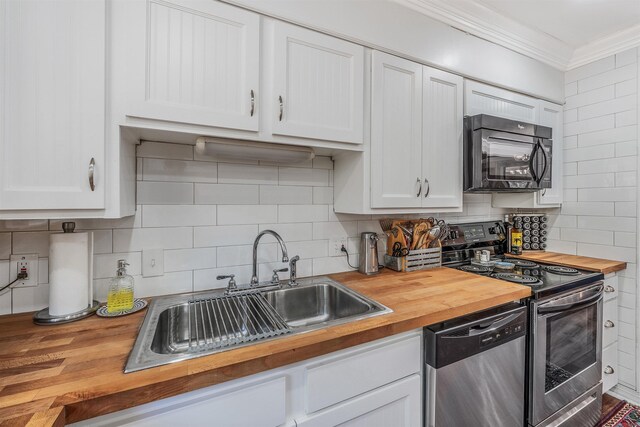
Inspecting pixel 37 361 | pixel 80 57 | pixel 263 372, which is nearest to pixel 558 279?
pixel 263 372

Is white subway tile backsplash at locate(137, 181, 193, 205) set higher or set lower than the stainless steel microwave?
lower

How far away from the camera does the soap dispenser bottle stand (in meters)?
1.14

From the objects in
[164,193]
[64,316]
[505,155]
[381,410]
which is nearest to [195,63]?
[164,193]

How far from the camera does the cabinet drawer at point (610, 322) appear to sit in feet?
6.40

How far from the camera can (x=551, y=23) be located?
1930mm

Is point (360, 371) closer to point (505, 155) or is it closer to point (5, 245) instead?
point (5, 245)

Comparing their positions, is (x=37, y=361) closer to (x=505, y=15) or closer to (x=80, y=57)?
(x=80, y=57)

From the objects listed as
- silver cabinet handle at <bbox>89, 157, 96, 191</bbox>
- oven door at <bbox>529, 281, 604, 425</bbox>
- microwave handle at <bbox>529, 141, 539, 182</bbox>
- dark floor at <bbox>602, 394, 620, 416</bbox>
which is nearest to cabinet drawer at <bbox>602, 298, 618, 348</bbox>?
oven door at <bbox>529, 281, 604, 425</bbox>

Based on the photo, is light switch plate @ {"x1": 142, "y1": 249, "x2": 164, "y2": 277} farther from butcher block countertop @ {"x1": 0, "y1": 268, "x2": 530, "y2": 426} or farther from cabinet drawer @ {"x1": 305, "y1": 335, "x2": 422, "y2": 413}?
cabinet drawer @ {"x1": 305, "y1": 335, "x2": 422, "y2": 413}

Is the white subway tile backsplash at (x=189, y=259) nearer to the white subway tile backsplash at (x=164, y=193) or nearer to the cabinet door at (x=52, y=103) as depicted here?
the white subway tile backsplash at (x=164, y=193)

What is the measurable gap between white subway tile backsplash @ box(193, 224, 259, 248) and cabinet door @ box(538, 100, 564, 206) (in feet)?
7.25

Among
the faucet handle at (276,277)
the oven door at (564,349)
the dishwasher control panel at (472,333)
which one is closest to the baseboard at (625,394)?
the oven door at (564,349)

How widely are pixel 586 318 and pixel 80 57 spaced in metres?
2.81

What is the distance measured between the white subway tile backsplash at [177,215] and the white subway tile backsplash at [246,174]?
0.57 feet
